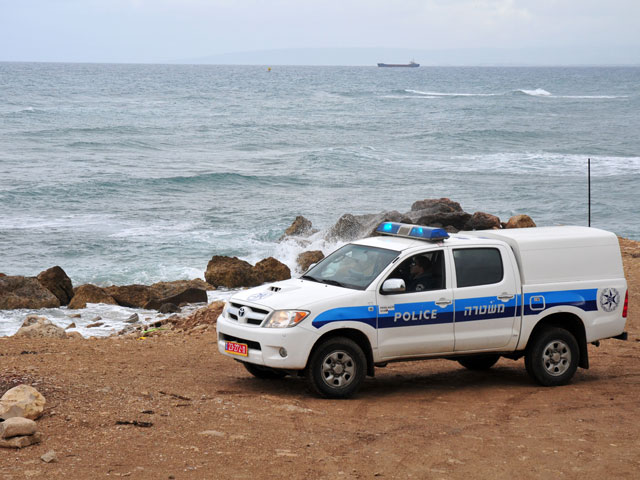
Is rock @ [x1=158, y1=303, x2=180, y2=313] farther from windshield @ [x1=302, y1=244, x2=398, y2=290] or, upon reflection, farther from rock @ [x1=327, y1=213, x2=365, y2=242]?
rock @ [x1=327, y1=213, x2=365, y2=242]

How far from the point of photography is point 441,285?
28.3 feet

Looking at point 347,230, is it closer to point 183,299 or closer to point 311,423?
point 183,299

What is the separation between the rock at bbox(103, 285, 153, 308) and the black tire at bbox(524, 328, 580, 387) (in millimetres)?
9824

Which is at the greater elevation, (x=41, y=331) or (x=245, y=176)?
(x=245, y=176)

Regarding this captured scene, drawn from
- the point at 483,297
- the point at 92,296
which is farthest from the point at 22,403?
the point at 92,296

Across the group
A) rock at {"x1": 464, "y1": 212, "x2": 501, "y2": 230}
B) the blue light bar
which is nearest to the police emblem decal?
the blue light bar

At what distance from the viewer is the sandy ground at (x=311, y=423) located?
6.30 metres

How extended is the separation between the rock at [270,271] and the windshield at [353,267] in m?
10.2

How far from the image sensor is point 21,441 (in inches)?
249

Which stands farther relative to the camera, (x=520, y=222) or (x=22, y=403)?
(x=520, y=222)

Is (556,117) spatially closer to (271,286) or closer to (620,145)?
(620,145)

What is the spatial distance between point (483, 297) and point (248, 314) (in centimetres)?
244

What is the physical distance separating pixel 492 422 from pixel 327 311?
6.08ft

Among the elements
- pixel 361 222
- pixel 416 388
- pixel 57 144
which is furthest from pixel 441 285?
pixel 57 144
